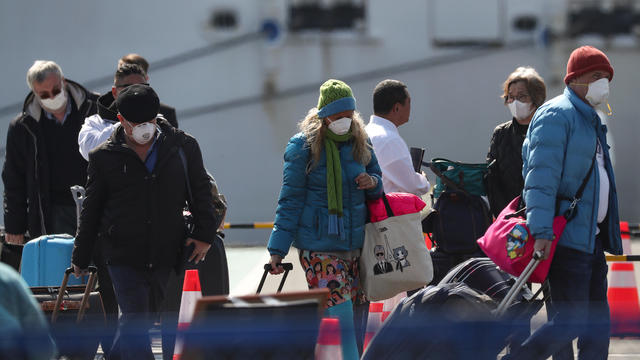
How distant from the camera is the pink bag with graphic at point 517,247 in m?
4.61

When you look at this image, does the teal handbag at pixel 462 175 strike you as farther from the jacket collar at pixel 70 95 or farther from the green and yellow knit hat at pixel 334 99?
the jacket collar at pixel 70 95

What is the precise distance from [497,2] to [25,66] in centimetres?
738

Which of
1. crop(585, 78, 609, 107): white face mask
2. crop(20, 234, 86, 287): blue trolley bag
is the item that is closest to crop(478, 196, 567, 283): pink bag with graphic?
crop(585, 78, 609, 107): white face mask

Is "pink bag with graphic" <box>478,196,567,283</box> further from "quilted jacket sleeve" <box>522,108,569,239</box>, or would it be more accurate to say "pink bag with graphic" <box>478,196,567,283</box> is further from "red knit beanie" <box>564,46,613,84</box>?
"red knit beanie" <box>564,46,613,84</box>

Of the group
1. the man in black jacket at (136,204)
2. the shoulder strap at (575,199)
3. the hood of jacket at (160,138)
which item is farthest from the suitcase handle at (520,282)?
the hood of jacket at (160,138)

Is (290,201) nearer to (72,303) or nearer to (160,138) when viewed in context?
(160,138)

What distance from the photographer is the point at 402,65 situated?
1672 cm

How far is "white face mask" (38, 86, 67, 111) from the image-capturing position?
20.5 ft

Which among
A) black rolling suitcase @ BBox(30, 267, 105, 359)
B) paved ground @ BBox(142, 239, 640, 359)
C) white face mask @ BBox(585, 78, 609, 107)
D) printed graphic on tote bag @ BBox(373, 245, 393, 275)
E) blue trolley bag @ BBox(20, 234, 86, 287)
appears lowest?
paved ground @ BBox(142, 239, 640, 359)

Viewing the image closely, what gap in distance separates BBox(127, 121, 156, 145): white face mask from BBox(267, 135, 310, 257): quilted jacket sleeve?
2.02 ft

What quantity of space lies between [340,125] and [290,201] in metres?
0.41

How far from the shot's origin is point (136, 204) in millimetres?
4855

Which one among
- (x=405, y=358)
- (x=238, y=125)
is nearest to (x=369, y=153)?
(x=405, y=358)

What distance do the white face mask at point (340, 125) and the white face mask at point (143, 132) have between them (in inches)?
31.5
